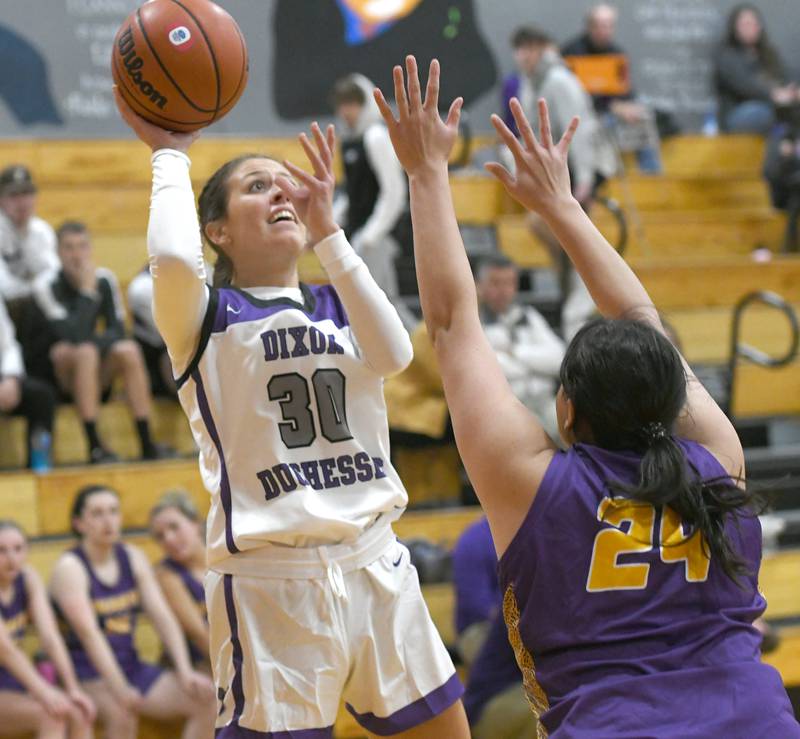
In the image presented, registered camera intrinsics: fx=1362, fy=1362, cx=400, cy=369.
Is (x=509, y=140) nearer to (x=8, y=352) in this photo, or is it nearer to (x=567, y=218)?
(x=567, y=218)

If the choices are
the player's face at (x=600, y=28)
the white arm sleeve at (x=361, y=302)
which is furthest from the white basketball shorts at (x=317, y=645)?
the player's face at (x=600, y=28)

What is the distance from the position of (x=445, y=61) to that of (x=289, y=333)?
8.12 metres

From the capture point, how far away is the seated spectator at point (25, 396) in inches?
248

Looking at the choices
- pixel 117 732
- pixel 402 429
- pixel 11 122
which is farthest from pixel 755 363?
pixel 11 122

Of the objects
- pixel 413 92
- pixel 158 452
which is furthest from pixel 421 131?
pixel 158 452

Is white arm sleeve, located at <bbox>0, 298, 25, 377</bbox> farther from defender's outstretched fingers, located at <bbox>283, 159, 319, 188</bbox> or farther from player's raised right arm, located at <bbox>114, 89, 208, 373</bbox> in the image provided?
defender's outstretched fingers, located at <bbox>283, 159, 319, 188</bbox>

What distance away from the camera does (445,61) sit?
Answer: 10547 mm

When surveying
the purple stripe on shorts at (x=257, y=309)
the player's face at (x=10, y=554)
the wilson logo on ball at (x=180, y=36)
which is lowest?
the player's face at (x=10, y=554)

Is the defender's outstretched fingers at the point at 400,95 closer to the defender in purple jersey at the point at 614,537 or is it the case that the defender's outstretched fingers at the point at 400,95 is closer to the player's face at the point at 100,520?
the defender in purple jersey at the point at 614,537

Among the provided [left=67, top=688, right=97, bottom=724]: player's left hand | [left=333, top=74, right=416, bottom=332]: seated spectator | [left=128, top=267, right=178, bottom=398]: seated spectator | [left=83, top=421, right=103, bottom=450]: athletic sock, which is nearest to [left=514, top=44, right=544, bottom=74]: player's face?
[left=333, top=74, right=416, bottom=332]: seated spectator

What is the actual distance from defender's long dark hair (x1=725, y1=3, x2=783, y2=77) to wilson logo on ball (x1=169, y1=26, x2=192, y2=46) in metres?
8.99

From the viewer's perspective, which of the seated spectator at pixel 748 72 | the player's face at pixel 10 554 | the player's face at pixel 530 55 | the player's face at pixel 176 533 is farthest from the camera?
the seated spectator at pixel 748 72

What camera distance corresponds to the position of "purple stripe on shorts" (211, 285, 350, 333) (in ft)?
9.13

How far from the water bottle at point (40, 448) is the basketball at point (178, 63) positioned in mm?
3808
